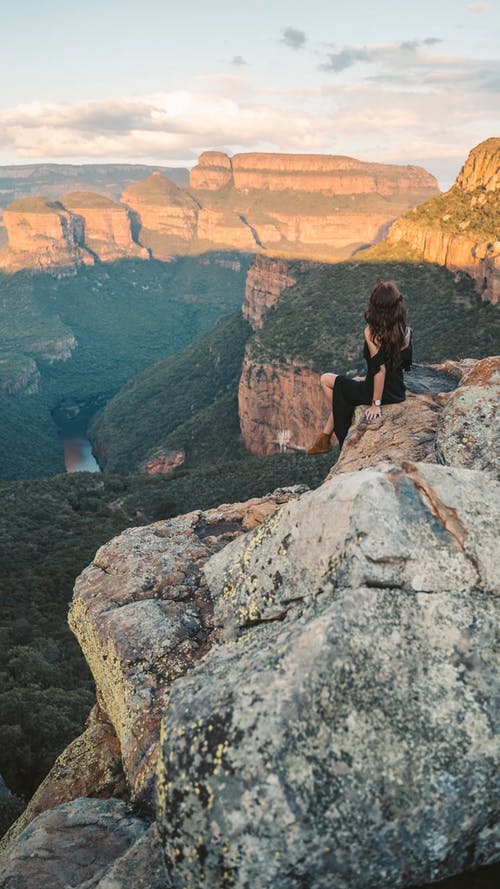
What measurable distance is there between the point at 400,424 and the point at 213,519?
11.6ft

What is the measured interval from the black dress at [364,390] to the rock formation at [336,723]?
3693 mm

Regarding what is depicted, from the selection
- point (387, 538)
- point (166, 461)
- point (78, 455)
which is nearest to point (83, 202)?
point (78, 455)

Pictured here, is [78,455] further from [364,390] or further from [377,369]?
[377,369]

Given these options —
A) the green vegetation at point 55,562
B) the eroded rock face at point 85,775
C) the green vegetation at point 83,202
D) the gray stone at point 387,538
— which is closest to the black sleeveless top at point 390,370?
the gray stone at point 387,538

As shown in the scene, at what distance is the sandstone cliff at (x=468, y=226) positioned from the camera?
47.0 metres

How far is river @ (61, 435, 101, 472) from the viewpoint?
3322 inches

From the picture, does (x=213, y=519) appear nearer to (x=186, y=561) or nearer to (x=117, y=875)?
(x=186, y=561)

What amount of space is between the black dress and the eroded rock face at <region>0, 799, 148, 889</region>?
609 cm

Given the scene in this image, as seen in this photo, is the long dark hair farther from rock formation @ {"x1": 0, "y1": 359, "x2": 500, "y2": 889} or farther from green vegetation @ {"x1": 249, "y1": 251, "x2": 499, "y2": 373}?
green vegetation @ {"x1": 249, "y1": 251, "x2": 499, "y2": 373}

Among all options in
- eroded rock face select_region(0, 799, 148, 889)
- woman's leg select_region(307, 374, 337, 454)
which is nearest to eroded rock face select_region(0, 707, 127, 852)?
eroded rock face select_region(0, 799, 148, 889)

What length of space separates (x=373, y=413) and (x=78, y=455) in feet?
280

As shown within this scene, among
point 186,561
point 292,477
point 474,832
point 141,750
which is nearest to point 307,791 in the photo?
point 474,832

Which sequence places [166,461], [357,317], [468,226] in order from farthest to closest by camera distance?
[166,461] < [357,317] < [468,226]

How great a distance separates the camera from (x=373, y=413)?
352 inches
